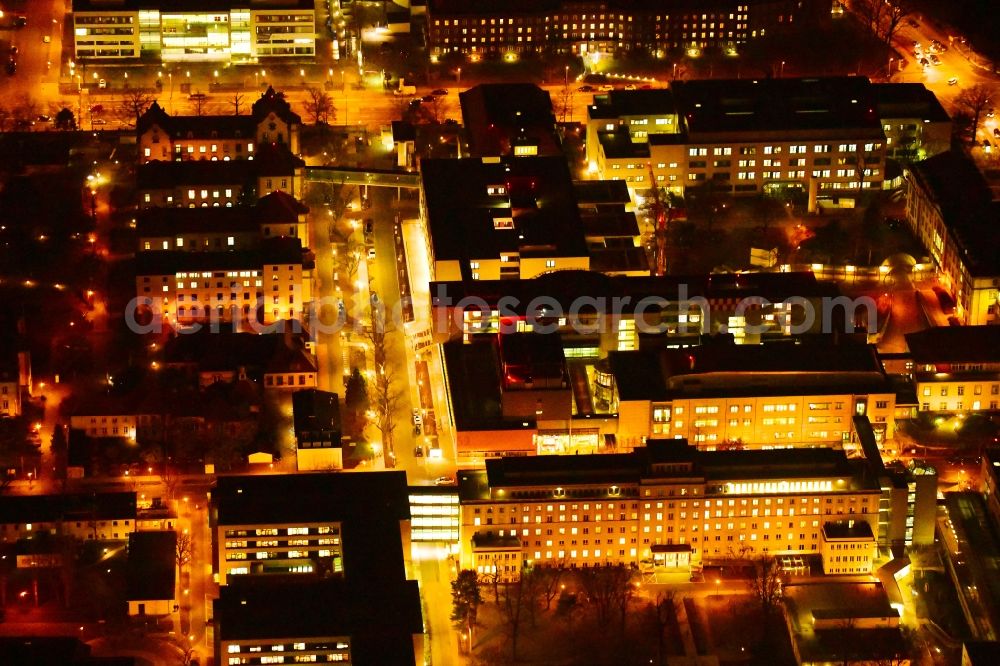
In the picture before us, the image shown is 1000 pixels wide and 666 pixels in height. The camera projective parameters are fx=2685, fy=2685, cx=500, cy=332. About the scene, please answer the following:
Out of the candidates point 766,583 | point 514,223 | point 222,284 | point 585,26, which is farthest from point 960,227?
point 222,284

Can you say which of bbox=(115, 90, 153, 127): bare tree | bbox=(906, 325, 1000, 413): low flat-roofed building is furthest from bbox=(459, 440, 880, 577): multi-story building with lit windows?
bbox=(115, 90, 153, 127): bare tree

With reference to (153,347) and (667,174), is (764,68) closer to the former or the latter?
(667,174)

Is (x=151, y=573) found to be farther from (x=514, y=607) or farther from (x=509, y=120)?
(x=509, y=120)

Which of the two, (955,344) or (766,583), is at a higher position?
(955,344)

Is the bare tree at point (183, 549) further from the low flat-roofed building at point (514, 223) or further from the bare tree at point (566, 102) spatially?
the bare tree at point (566, 102)

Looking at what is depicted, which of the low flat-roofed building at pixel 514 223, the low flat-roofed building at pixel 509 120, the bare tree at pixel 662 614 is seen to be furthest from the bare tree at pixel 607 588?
the low flat-roofed building at pixel 509 120

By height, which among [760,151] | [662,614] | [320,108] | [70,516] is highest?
[320,108]

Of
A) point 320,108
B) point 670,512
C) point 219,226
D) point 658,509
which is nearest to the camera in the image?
point 658,509
